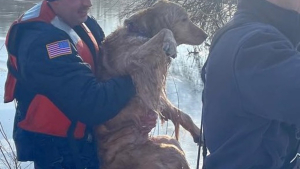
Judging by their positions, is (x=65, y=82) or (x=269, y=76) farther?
(x=65, y=82)

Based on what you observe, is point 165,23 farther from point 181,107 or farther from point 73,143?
point 181,107

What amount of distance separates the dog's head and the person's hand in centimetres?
75

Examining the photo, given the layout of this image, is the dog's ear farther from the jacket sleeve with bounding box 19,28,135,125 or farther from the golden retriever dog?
the jacket sleeve with bounding box 19,28,135,125

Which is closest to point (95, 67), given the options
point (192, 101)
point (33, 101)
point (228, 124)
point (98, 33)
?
point (98, 33)

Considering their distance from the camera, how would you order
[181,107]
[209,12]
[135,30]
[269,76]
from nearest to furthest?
[269,76], [135,30], [181,107], [209,12]

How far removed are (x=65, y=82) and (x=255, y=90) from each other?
A: 1.44 m

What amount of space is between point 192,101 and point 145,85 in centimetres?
703

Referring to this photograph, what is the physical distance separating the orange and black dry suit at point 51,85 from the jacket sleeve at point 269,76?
1.33 m

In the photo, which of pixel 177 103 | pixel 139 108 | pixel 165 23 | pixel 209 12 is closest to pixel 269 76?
pixel 139 108

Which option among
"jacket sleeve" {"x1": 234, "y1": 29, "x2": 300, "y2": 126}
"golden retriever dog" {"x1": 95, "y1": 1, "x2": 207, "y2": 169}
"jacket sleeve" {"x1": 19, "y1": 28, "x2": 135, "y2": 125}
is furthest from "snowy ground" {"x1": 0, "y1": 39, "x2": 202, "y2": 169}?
"jacket sleeve" {"x1": 234, "y1": 29, "x2": 300, "y2": 126}

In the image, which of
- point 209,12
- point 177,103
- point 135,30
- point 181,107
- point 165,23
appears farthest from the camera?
point 209,12

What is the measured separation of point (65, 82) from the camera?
318 centimetres

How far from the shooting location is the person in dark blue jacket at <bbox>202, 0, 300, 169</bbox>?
2027 millimetres

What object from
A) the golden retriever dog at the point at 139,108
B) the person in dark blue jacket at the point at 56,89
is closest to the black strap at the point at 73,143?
the person in dark blue jacket at the point at 56,89
